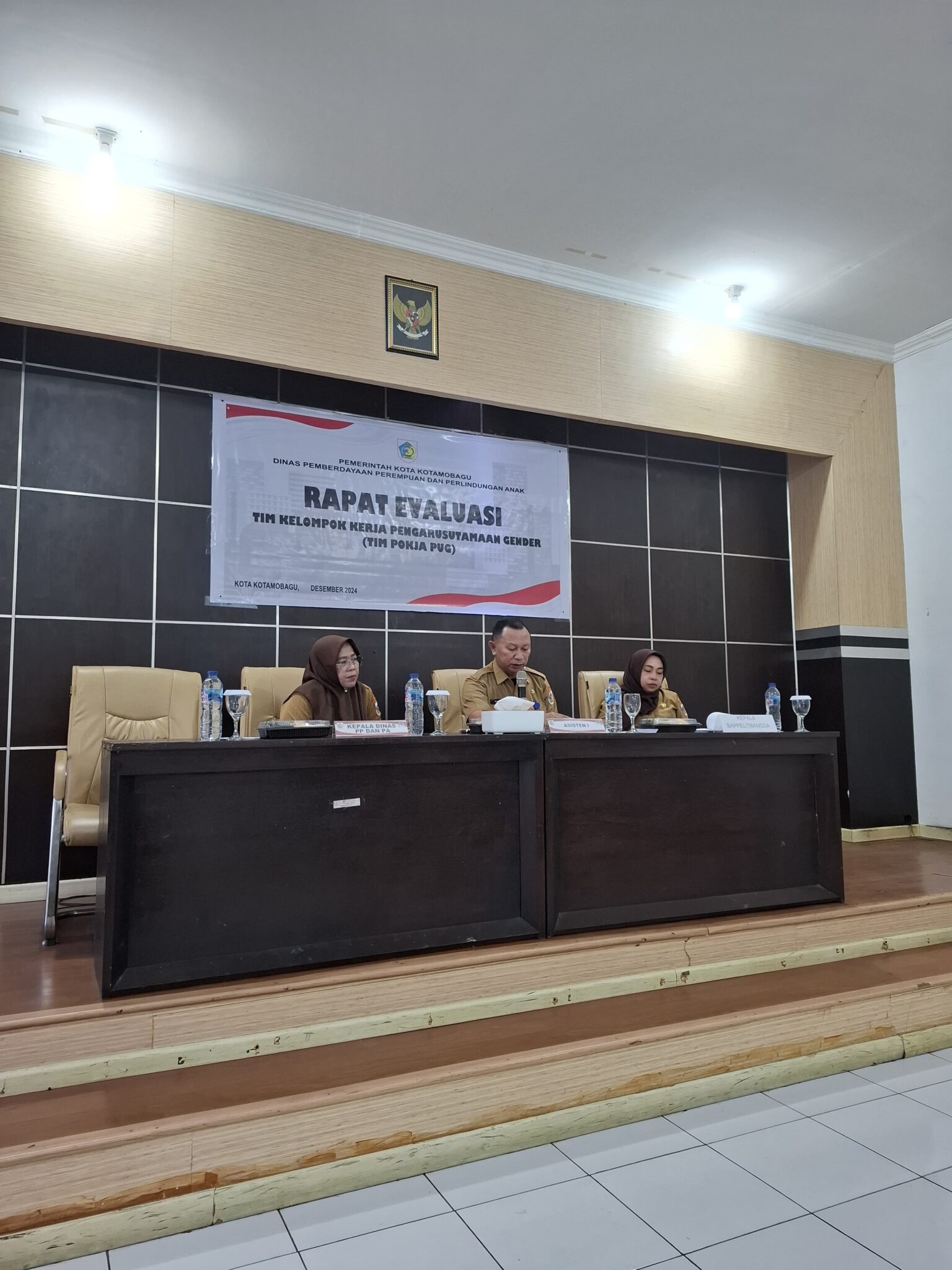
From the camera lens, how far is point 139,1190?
165 cm

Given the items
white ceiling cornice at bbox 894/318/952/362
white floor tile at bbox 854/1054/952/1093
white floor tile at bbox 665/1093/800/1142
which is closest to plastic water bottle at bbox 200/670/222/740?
white floor tile at bbox 665/1093/800/1142

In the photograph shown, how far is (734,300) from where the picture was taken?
189 inches

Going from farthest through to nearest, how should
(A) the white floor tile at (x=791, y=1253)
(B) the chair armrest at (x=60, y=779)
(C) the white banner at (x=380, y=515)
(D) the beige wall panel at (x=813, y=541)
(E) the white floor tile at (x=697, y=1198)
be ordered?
(D) the beige wall panel at (x=813, y=541), (C) the white banner at (x=380, y=515), (B) the chair armrest at (x=60, y=779), (E) the white floor tile at (x=697, y=1198), (A) the white floor tile at (x=791, y=1253)

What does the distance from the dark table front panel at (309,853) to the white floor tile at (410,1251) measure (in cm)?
71

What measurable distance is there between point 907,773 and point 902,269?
2958mm

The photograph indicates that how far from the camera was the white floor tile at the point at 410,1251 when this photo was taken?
1524mm

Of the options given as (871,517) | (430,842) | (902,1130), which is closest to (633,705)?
(430,842)

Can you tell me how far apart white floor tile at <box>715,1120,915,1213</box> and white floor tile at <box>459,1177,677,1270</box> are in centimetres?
36

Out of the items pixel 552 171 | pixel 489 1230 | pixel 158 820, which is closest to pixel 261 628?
pixel 158 820

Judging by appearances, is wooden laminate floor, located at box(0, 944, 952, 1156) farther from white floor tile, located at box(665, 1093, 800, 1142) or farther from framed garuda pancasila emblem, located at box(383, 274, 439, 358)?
framed garuda pancasila emblem, located at box(383, 274, 439, 358)

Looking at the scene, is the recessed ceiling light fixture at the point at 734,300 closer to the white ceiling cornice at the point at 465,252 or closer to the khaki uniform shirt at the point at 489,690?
the white ceiling cornice at the point at 465,252

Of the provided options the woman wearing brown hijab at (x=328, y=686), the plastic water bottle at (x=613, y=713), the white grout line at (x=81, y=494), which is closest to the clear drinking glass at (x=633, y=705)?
the plastic water bottle at (x=613, y=713)

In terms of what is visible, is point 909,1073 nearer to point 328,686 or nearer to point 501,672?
point 501,672

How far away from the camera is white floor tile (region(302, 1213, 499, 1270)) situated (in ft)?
5.00
